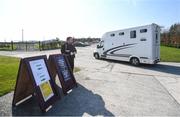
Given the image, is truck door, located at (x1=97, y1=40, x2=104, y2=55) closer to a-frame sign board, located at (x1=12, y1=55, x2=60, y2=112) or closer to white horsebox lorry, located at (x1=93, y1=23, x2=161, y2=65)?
white horsebox lorry, located at (x1=93, y1=23, x2=161, y2=65)

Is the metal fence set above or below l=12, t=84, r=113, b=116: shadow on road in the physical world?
above

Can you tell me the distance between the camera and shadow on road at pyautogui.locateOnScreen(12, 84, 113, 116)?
15.5 feet

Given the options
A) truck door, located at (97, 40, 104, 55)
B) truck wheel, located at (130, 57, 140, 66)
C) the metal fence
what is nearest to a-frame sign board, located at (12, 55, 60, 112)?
truck wheel, located at (130, 57, 140, 66)

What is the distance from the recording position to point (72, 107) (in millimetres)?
5145

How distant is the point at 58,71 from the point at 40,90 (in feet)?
4.86

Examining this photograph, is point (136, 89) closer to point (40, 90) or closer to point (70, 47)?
point (70, 47)

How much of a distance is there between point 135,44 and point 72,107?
9697 mm

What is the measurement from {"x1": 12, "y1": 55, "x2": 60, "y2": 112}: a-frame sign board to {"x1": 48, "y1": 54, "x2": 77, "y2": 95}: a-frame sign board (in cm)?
76

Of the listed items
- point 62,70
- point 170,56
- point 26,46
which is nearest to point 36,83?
point 62,70

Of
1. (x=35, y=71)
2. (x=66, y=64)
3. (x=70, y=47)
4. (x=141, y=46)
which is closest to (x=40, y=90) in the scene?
(x=35, y=71)

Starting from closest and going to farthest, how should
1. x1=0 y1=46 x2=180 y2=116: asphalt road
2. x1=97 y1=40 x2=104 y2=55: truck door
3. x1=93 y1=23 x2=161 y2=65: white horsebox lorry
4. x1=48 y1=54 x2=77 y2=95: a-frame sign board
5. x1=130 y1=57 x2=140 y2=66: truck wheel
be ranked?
1. x1=0 y1=46 x2=180 y2=116: asphalt road
2. x1=48 y1=54 x2=77 y2=95: a-frame sign board
3. x1=93 y1=23 x2=161 y2=65: white horsebox lorry
4. x1=130 y1=57 x2=140 y2=66: truck wheel
5. x1=97 y1=40 x2=104 y2=55: truck door

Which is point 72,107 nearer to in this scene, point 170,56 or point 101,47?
point 101,47

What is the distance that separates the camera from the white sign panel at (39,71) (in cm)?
472

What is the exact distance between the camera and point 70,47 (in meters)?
8.34
